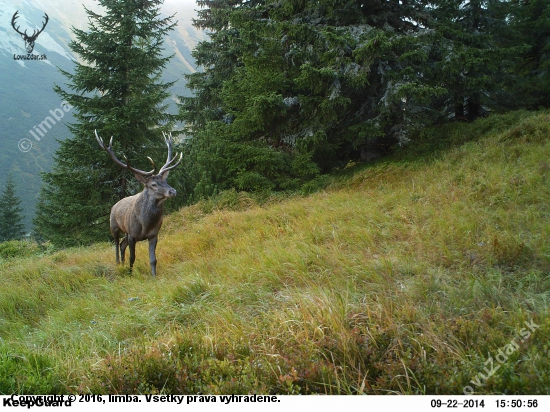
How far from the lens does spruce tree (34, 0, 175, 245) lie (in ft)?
48.5

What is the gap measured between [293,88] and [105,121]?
28.8 ft

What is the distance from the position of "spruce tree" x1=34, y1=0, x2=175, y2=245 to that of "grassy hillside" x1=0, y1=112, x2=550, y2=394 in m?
8.40

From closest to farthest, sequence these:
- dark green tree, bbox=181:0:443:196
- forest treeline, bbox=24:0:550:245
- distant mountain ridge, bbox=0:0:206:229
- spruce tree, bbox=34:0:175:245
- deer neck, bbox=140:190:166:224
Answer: deer neck, bbox=140:190:166:224 < dark green tree, bbox=181:0:443:196 < forest treeline, bbox=24:0:550:245 < spruce tree, bbox=34:0:175:245 < distant mountain ridge, bbox=0:0:206:229

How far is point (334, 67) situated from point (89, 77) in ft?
38.9

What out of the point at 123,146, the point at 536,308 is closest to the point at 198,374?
the point at 536,308

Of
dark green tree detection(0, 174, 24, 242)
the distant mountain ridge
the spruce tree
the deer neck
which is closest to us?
the deer neck

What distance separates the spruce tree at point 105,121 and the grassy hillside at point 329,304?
8397 millimetres

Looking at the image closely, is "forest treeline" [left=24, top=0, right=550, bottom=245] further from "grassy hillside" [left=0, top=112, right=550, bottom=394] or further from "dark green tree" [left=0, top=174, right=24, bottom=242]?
"dark green tree" [left=0, top=174, right=24, bottom=242]

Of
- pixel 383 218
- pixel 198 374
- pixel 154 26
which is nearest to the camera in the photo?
pixel 198 374

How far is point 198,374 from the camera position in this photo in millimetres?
2355

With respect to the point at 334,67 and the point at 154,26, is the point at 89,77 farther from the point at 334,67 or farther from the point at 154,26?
the point at 334,67

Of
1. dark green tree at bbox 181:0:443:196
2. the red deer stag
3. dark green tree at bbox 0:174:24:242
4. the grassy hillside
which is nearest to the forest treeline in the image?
dark green tree at bbox 181:0:443:196

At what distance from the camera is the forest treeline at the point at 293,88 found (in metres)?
9.63

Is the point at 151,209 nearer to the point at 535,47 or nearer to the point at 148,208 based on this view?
the point at 148,208
